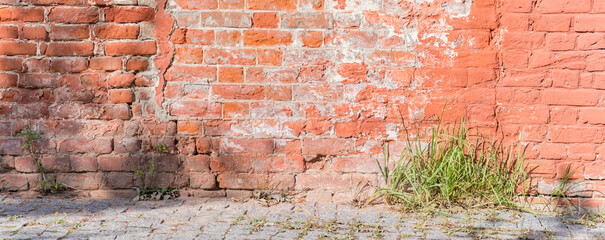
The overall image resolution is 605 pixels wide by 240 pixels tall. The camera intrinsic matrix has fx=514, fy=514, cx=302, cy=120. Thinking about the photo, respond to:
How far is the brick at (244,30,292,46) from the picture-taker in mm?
3379

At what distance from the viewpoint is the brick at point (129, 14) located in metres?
3.40

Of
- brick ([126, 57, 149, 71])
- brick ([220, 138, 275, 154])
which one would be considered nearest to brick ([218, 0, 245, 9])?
brick ([126, 57, 149, 71])

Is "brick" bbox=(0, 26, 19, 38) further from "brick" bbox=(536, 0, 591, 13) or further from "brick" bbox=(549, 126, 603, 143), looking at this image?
"brick" bbox=(549, 126, 603, 143)

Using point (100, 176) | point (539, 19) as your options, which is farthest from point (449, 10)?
point (100, 176)

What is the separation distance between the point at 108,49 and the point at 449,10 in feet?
7.39

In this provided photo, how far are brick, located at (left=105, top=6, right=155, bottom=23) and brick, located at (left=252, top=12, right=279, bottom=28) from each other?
69 centimetres

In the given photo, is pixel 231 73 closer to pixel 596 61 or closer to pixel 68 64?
pixel 68 64

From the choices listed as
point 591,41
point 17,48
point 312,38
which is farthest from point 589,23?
point 17,48

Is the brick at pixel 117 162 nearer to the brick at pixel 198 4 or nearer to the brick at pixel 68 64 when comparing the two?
the brick at pixel 68 64

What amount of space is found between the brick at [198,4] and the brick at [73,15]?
57 centimetres

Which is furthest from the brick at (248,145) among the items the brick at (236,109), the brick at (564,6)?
the brick at (564,6)

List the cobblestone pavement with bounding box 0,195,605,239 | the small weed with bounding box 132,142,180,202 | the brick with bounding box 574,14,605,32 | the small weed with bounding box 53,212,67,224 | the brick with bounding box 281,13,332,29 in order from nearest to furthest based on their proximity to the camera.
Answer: the cobblestone pavement with bounding box 0,195,605,239, the small weed with bounding box 53,212,67,224, the brick with bounding box 574,14,605,32, the brick with bounding box 281,13,332,29, the small weed with bounding box 132,142,180,202

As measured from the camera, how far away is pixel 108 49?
3.42m

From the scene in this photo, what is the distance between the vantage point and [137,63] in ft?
11.2
